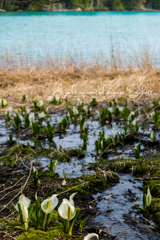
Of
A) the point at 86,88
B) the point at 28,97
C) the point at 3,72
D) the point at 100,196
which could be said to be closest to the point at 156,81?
the point at 86,88

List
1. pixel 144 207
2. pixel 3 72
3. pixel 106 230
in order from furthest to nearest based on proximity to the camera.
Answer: pixel 3 72 → pixel 144 207 → pixel 106 230

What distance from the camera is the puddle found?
165 cm

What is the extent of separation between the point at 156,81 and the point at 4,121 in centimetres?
385

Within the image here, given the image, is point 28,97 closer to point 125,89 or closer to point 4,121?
point 4,121

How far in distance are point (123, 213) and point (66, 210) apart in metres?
0.62

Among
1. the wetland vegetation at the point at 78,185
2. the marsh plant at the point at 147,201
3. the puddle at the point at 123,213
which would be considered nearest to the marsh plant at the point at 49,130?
the wetland vegetation at the point at 78,185

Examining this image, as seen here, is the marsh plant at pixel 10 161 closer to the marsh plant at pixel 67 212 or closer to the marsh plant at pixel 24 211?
the marsh plant at pixel 24 211

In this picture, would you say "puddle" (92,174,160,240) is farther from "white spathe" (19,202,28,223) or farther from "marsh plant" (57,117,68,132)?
"marsh plant" (57,117,68,132)

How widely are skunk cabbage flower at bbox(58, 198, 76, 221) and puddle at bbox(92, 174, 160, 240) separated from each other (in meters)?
0.39

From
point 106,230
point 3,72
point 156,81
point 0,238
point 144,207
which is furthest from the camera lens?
point 3,72

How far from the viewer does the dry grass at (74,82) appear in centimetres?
614

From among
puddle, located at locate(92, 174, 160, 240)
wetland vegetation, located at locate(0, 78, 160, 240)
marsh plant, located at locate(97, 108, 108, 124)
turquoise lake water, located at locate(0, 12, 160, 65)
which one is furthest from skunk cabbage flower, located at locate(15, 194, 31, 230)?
turquoise lake water, located at locate(0, 12, 160, 65)

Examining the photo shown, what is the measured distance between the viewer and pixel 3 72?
7.94 meters

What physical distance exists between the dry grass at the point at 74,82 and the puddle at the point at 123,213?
3.37 meters
